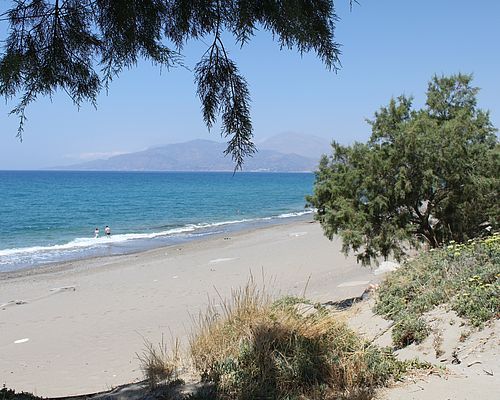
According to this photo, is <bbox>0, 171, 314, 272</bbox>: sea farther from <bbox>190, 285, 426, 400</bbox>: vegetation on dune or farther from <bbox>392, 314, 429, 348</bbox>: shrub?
<bbox>190, 285, 426, 400</bbox>: vegetation on dune

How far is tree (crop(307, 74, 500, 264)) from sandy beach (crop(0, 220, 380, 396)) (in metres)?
2.51

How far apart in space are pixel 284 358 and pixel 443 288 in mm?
3493

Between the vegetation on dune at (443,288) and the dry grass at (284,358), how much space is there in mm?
1581

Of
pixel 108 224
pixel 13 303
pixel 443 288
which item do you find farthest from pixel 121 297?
pixel 108 224

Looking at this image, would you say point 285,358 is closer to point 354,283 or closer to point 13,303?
point 354,283

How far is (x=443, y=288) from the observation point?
7.43 meters

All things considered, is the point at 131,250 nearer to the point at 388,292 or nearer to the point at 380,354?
the point at 388,292

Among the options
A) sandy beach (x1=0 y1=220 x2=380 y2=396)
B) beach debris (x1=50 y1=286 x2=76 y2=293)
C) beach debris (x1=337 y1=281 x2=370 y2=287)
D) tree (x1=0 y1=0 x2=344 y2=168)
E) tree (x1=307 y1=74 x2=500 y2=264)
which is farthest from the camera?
beach debris (x1=50 y1=286 x2=76 y2=293)

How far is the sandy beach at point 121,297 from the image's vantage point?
31.0 ft

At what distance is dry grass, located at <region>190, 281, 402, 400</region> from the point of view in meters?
4.74

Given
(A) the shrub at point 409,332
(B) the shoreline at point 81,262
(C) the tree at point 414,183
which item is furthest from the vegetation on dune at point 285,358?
(B) the shoreline at point 81,262

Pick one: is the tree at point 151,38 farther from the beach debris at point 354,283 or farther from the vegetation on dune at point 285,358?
the beach debris at point 354,283

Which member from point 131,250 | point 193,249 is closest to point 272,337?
point 193,249

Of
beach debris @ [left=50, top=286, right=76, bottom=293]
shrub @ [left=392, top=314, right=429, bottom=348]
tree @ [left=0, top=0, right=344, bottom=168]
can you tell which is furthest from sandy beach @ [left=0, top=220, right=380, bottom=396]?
tree @ [left=0, top=0, right=344, bottom=168]
